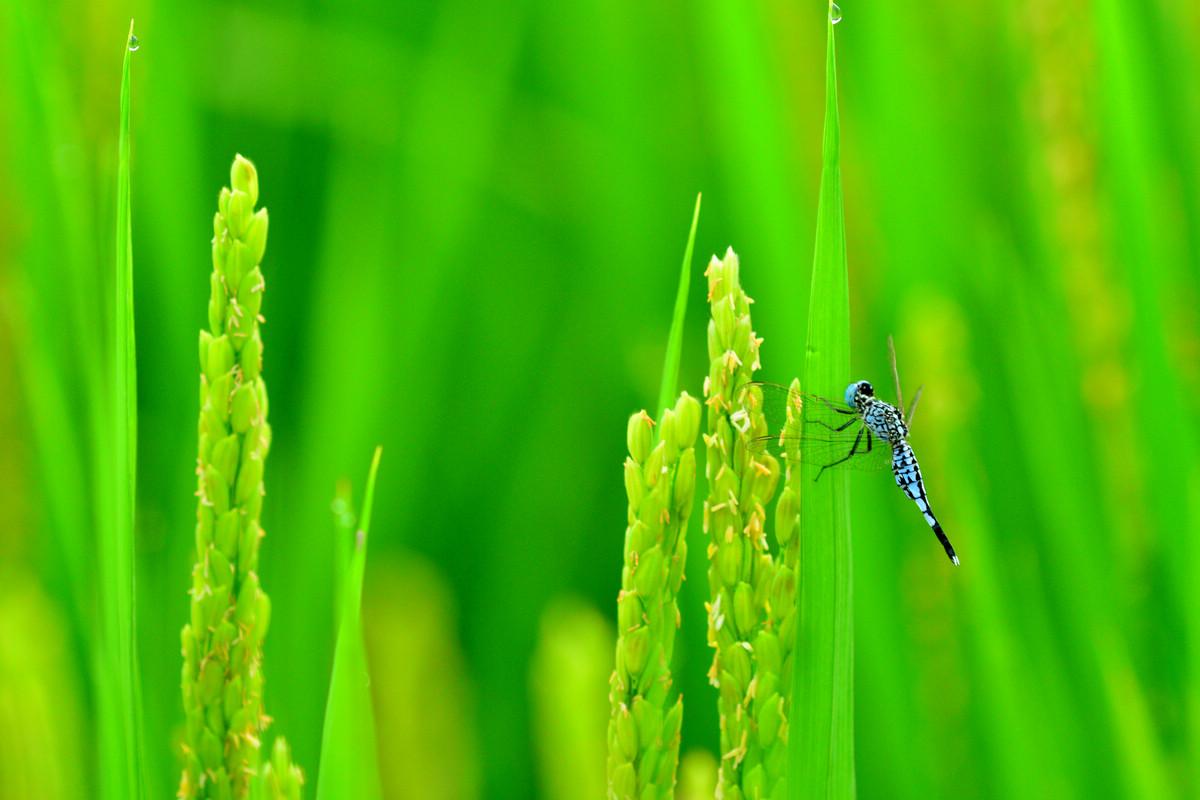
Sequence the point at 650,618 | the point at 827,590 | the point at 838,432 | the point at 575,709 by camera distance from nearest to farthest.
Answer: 1. the point at 650,618
2. the point at 827,590
3. the point at 575,709
4. the point at 838,432

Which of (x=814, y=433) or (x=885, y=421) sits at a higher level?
(x=885, y=421)

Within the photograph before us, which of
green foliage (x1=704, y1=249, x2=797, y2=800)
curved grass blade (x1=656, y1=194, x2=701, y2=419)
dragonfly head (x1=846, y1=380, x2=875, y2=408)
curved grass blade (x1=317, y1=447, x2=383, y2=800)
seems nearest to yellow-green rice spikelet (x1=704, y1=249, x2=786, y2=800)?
green foliage (x1=704, y1=249, x2=797, y2=800)

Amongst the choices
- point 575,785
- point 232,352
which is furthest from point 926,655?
point 232,352

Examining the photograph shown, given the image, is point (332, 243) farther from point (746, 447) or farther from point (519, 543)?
point (746, 447)

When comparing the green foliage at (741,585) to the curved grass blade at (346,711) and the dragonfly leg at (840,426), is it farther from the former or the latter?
the dragonfly leg at (840,426)

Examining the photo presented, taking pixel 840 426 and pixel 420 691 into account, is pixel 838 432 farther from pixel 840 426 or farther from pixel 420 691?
pixel 420 691

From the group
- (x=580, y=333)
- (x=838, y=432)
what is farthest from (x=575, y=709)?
(x=580, y=333)
